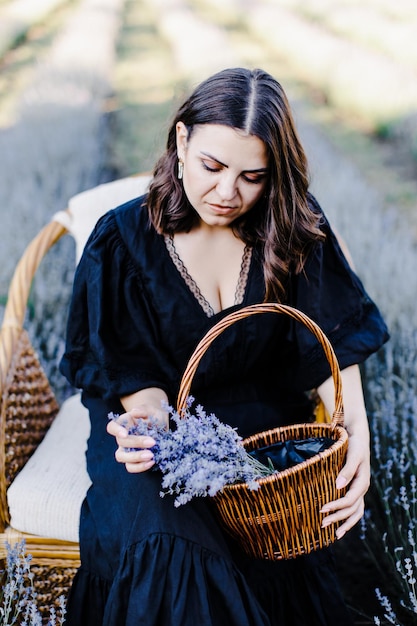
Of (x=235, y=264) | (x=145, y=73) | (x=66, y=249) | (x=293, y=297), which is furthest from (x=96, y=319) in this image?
(x=145, y=73)

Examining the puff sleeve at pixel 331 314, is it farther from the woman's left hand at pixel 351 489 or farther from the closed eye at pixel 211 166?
the closed eye at pixel 211 166

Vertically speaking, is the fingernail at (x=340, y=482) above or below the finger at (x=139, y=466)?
below

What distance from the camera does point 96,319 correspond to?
1.81m

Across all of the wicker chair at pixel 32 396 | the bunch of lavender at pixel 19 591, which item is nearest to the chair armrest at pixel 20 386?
the wicker chair at pixel 32 396

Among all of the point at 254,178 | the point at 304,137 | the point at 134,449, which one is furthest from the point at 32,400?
the point at 304,137

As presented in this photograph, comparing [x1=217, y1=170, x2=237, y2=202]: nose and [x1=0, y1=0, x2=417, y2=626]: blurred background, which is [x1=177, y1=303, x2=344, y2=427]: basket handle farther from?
[x1=0, y1=0, x2=417, y2=626]: blurred background

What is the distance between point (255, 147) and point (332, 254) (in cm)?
47

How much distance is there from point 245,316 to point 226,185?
328mm

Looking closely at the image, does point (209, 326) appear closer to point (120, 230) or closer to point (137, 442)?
point (120, 230)

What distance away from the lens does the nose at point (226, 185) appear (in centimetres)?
166

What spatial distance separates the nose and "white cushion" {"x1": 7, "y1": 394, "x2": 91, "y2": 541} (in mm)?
837

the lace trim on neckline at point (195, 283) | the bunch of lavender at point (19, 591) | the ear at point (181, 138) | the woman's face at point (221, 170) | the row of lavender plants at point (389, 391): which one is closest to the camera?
the bunch of lavender at point (19, 591)

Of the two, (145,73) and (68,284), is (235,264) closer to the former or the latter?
(68,284)

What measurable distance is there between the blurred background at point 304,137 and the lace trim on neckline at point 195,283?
12.7 inches
